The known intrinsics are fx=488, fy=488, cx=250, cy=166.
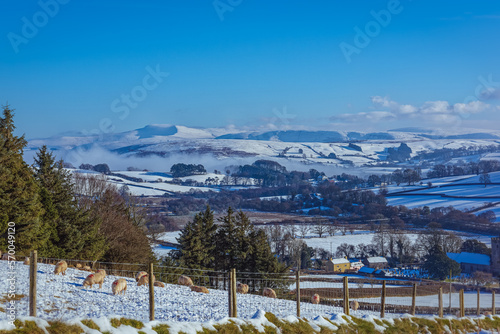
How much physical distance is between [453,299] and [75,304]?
36.4m

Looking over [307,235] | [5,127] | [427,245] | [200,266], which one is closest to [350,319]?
[5,127]

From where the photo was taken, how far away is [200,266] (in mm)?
36500

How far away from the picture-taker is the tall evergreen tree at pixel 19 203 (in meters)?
22.9

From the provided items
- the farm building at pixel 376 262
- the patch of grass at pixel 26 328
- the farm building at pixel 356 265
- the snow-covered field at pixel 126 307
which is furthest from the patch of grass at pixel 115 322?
the farm building at pixel 376 262

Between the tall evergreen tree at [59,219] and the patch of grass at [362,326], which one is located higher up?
the tall evergreen tree at [59,219]

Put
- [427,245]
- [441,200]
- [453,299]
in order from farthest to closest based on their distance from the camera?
[441,200] → [427,245] → [453,299]

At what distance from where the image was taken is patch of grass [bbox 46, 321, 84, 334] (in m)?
7.46

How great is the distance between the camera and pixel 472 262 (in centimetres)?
6712

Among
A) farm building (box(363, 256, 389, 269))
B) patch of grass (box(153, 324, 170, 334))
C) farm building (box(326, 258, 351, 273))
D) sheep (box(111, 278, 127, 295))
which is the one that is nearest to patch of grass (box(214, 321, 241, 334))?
patch of grass (box(153, 324, 170, 334))

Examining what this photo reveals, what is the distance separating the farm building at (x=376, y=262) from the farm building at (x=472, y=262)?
398 inches

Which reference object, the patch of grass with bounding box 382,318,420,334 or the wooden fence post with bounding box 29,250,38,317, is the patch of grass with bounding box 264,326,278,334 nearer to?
the patch of grass with bounding box 382,318,420,334

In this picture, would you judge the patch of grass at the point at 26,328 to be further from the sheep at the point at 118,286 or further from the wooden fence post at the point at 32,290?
the sheep at the point at 118,286

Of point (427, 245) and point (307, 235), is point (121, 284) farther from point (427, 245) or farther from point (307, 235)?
point (307, 235)

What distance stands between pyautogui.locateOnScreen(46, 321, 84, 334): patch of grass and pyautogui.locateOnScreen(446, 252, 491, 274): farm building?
6536 centimetres
